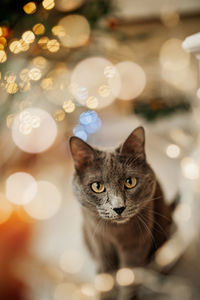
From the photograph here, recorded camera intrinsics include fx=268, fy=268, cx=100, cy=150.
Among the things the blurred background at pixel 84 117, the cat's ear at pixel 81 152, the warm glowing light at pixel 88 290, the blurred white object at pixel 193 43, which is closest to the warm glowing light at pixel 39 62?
the blurred background at pixel 84 117

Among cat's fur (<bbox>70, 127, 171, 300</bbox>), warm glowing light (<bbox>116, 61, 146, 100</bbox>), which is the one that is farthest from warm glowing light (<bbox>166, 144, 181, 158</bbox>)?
warm glowing light (<bbox>116, 61, 146, 100</bbox>)

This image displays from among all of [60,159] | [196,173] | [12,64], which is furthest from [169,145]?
[60,159]

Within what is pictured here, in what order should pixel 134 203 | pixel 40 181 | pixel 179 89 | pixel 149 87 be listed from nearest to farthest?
1. pixel 134 203
2. pixel 179 89
3. pixel 149 87
4. pixel 40 181

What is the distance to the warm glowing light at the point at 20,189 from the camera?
1041mm

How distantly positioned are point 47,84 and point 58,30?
163 millimetres

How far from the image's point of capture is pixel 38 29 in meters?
0.68

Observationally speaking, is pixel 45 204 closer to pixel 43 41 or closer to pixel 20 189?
pixel 20 189

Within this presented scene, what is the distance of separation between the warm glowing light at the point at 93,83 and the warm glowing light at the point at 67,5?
0.55 ft

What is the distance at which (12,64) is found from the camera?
66 centimetres

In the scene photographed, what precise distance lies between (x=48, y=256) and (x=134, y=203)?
19.2 inches

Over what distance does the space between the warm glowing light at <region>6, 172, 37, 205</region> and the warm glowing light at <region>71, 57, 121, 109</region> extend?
458 mm

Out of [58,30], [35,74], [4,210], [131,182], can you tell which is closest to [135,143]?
[131,182]

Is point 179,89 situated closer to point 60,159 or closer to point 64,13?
point 64,13

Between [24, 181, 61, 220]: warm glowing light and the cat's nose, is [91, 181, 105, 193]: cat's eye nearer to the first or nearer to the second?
the cat's nose
